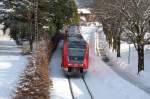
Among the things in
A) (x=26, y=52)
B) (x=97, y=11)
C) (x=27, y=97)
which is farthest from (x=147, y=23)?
(x=27, y=97)

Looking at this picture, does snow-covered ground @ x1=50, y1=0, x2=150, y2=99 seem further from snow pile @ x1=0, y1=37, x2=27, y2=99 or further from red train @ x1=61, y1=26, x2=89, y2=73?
snow pile @ x1=0, y1=37, x2=27, y2=99

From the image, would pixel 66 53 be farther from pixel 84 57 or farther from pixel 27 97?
pixel 27 97

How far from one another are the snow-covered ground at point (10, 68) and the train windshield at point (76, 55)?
364cm

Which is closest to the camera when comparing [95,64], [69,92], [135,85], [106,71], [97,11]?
[69,92]

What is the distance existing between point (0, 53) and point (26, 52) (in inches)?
95.7

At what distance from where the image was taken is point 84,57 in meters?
35.8

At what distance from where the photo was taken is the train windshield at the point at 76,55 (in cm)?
3569

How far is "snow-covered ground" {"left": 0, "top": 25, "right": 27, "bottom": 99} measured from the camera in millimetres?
27922

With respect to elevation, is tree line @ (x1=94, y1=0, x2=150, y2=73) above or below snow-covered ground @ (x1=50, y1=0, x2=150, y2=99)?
above

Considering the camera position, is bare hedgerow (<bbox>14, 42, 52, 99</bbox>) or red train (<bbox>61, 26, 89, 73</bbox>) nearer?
bare hedgerow (<bbox>14, 42, 52, 99</bbox>)

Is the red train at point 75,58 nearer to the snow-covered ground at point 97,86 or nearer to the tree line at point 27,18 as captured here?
the snow-covered ground at point 97,86

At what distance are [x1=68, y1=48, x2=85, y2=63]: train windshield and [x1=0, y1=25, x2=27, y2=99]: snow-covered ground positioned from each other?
3.64 meters

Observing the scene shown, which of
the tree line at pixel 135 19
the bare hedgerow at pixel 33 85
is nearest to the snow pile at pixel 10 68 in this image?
the bare hedgerow at pixel 33 85

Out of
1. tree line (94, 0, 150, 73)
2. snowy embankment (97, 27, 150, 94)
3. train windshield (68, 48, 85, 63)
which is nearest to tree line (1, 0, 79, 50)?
tree line (94, 0, 150, 73)
